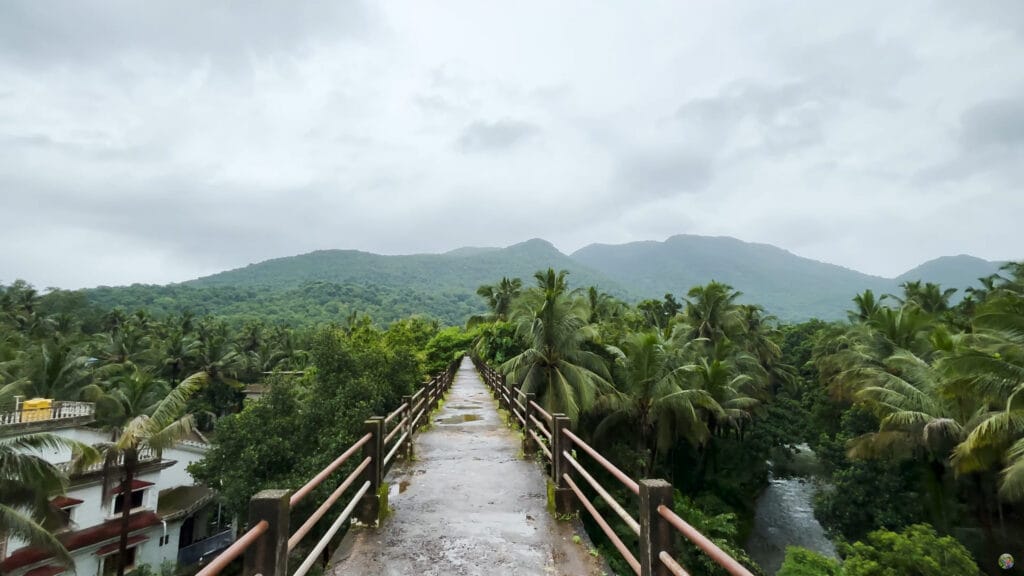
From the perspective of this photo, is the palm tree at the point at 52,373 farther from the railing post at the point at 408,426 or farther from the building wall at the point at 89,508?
the railing post at the point at 408,426

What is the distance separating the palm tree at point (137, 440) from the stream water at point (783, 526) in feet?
78.3

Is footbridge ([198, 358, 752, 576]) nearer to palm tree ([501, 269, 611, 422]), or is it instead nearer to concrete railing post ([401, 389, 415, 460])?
concrete railing post ([401, 389, 415, 460])

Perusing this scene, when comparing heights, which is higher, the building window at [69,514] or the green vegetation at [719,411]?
the green vegetation at [719,411]

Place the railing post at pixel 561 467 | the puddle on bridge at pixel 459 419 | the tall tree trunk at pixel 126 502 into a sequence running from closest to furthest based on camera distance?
the railing post at pixel 561 467 → the puddle on bridge at pixel 459 419 → the tall tree trunk at pixel 126 502

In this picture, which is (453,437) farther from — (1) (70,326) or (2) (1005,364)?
(1) (70,326)

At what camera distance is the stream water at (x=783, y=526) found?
2319cm

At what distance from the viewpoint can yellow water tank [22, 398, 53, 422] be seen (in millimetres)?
17531

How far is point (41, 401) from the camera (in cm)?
1817

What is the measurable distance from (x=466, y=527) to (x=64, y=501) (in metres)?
21.1

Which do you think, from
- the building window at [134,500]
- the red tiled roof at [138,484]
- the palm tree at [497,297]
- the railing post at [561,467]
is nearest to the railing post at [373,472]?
the railing post at [561,467]

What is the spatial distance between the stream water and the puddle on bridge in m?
16.2

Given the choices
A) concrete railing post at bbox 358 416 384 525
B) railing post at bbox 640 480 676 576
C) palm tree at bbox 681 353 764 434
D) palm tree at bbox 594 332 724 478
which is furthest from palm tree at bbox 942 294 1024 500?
concrete railing post at bbox 358 416 384 525

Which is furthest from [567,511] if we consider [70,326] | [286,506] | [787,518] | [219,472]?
[70,326]

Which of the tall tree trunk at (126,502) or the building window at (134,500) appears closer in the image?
the tall tree trunk at (126,502)
